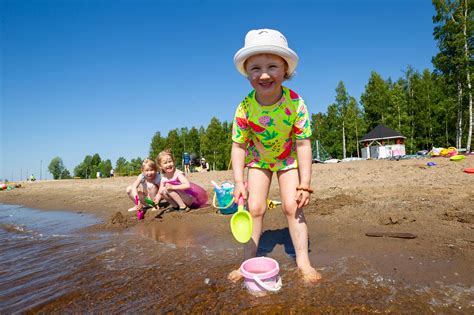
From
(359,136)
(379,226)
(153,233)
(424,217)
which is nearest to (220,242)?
(153,233)

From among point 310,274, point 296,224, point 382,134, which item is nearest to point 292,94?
point 296,224

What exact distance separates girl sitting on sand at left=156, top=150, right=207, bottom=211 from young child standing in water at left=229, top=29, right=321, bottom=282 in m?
3.04

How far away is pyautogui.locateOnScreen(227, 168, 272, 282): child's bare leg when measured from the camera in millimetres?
2723

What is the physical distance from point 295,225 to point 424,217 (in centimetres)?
200

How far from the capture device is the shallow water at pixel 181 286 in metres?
1.90

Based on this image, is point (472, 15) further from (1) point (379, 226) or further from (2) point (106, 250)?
(2) point (106, 250)

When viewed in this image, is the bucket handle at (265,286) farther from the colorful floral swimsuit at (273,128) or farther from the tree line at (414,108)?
the tree line at (414,108)

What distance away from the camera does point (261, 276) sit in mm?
1992

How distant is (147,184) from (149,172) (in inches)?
15.6

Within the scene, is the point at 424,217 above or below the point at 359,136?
below

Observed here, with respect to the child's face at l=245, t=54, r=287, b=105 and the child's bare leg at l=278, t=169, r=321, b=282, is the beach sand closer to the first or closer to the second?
the child's bare leg at l=278, t=169, r=321, b=282

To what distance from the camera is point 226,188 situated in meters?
5.40

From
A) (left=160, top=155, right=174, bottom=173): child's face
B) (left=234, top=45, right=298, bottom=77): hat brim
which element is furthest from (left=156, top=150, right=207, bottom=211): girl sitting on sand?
(left=234, top=45, right=298, bottom=77): hat brim

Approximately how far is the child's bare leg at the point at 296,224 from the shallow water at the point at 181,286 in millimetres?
88
